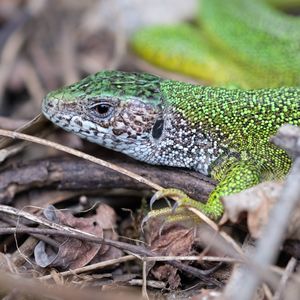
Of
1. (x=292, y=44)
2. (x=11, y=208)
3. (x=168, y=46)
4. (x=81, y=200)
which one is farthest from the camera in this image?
(x=168, y=46)

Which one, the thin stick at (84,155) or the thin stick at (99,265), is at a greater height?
the thin stick at (84,155)

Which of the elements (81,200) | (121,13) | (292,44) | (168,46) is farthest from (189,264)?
(121,13)

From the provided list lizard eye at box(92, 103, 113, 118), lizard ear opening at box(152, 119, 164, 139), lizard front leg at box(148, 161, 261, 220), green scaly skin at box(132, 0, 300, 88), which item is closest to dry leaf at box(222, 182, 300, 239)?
lizard front leg at box(148, 161, 261, 220)

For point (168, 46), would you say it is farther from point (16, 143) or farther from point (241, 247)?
point (241, 247)

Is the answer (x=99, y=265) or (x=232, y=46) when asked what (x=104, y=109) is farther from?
(x=232, y=46)

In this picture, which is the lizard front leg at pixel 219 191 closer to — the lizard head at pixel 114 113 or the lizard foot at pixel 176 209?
the lizard foot at pixel 176 209

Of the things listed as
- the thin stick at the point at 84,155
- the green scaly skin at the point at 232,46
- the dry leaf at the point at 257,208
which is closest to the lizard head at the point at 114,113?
the thin stick at the point at 84,155
